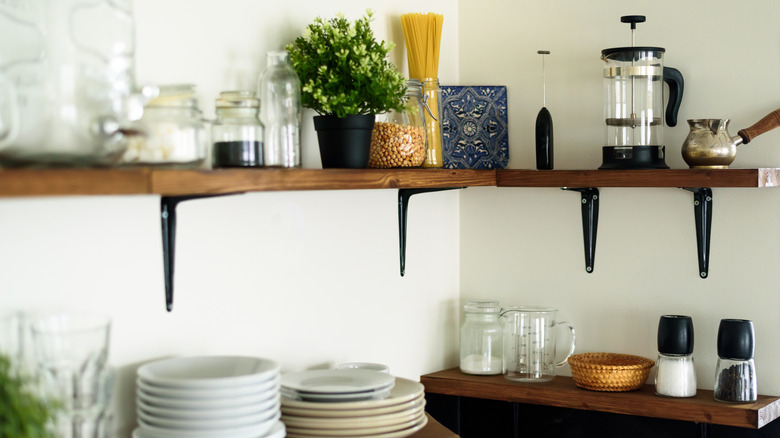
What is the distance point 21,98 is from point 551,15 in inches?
61.2

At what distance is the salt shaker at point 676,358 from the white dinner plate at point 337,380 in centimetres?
70

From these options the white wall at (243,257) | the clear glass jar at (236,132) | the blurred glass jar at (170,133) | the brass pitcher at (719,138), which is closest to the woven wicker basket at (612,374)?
the white wall at (243,257)

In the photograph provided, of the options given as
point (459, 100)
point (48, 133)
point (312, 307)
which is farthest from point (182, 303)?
point (459, 100)

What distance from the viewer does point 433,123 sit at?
221 centimetres

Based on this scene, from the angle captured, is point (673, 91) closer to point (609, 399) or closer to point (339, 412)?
point (609, 399)

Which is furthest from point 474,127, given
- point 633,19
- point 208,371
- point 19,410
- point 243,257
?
point 19,410

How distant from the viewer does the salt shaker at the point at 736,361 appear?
204 centimetres

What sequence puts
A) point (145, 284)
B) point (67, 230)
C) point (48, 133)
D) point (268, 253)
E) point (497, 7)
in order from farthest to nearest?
point (497, 7), point (268, 253), point (145, 284), point (67, 230), point (48, 133)

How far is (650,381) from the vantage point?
2.31 metres

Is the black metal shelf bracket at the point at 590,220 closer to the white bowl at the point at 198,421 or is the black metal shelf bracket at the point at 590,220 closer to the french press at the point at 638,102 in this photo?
the french press at the point at 638,102

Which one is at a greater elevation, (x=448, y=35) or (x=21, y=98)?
(x=448, y=35)

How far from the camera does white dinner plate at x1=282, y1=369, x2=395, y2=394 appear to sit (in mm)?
1768

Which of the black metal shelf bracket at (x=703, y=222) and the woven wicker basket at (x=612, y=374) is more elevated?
the black metal shelf bracket at (x=703, y=222)

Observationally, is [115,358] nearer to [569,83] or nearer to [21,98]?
[21,98]
